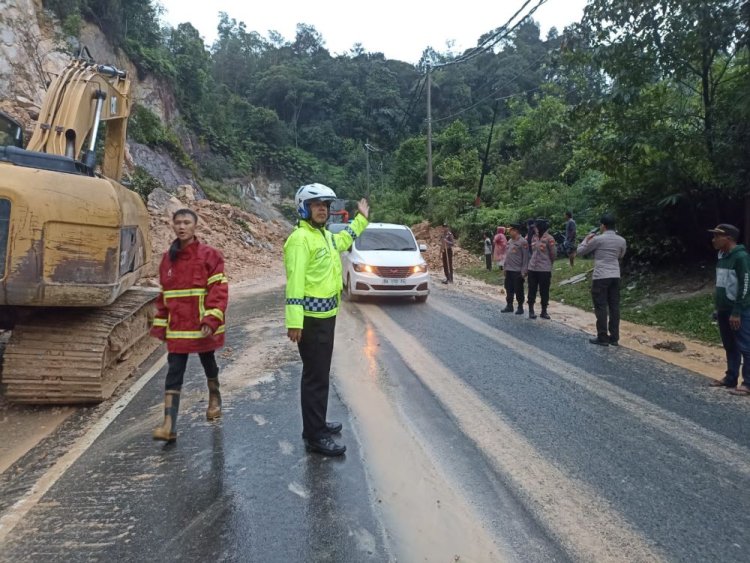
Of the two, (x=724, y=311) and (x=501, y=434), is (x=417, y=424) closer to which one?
(x=501, y=434)

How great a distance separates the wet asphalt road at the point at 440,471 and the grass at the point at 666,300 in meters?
2.86

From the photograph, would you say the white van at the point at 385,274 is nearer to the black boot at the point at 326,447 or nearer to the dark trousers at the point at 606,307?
the dark trousers at the point at 606,307

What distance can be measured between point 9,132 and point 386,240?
7.90m

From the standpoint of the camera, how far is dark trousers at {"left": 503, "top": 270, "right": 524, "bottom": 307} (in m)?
10.5

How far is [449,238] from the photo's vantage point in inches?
643

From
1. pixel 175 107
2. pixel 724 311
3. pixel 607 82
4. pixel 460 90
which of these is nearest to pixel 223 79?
pixel 460 90

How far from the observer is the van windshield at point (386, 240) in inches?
494

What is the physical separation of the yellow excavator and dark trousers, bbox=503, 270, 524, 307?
7.01 meters

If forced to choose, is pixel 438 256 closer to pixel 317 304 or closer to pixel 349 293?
pixel 349 293

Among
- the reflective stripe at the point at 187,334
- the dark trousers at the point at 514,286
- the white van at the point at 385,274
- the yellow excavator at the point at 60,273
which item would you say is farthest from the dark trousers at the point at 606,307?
the yellow excavator at the point at 60,273

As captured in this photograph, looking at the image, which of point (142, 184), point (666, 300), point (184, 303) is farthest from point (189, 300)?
point (142, 184)

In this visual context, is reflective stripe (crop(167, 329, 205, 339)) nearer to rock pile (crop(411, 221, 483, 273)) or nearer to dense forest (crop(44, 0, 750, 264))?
dense forest (crop(44, 0, 750, 264))

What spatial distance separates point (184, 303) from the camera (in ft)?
13.9

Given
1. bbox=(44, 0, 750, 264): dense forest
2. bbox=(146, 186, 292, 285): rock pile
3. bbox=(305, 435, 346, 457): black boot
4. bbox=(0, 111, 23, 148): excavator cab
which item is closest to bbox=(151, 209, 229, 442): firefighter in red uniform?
bbox=(305, 435, 346, 457): black boot
